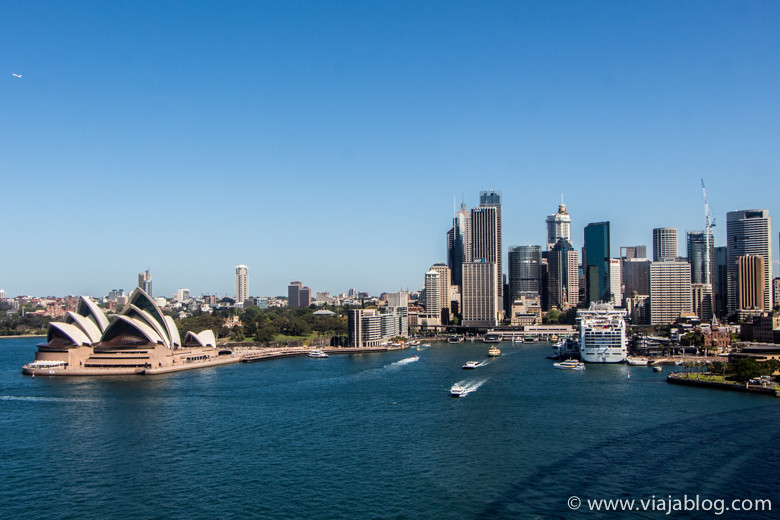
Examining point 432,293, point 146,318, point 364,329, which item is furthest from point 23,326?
point 146,318

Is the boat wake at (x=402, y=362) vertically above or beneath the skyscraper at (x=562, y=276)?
beneath

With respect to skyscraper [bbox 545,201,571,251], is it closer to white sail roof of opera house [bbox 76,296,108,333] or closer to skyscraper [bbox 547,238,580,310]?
skyscraper [bbox 547,238,580,310]

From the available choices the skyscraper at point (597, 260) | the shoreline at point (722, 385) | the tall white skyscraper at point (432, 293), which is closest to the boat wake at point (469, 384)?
the shoreline at point (722, 385)

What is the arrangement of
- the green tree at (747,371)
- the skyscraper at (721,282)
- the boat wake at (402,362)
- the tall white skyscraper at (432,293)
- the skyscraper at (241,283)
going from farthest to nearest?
1. the skyscraper at (241,283)
2. the skyscraper at (721,282)
3. the tall white skyscraper at (432,293)
4. the boat wake at (402,362)
5. the green tree at (747,371)

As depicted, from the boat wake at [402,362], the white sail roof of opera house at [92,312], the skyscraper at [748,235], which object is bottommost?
the boat wake at [402,362]

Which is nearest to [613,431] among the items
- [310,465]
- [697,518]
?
[697,518]

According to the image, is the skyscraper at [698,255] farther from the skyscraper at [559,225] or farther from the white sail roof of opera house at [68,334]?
the white sail roof of opera house at [68,334]

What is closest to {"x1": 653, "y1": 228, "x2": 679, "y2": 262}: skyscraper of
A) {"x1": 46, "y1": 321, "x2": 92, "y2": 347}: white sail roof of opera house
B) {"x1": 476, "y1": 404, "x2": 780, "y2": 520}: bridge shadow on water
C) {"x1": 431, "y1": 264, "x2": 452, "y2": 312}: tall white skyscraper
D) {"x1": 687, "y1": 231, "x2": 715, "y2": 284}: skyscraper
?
{"x1": 687, "y1": 231, "x2": 715, "y2": 284}: skyscraper
